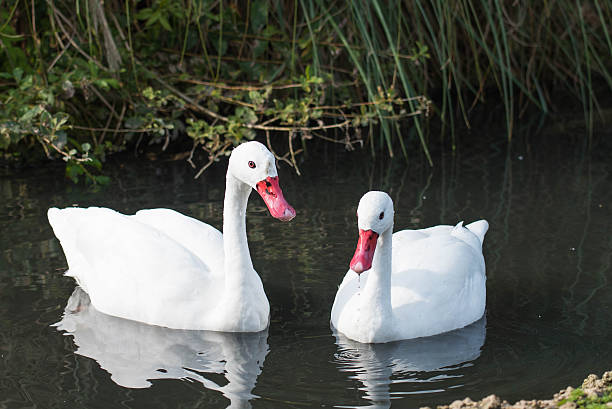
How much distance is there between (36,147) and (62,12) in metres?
1.28

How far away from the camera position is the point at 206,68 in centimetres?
991

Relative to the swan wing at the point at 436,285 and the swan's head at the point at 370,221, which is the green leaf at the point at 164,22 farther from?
the swan's head at the point at 370,221

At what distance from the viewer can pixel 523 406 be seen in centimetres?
448

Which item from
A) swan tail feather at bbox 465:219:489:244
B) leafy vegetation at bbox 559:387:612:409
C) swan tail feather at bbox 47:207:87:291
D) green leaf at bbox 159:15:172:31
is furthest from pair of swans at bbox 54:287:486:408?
green leaf at bbox 159:15:172:31

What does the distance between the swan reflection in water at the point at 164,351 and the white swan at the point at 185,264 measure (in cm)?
9

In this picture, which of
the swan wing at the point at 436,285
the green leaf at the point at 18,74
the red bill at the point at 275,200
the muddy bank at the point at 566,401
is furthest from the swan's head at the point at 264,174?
the green leaf at the point at 18,74

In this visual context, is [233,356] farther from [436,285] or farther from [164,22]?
[164,22]

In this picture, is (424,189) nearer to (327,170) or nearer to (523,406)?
(327,170)

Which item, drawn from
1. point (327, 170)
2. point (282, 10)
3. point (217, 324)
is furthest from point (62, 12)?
point (217, 324)

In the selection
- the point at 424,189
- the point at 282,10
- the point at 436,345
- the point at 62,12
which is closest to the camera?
the point at 436,345

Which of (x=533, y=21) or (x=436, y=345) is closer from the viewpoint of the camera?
A: (x=436, y=345)

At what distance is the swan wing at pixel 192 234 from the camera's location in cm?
616

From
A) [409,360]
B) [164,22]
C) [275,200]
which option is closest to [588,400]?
[409,360]

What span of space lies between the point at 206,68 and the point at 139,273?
4.31 metres
